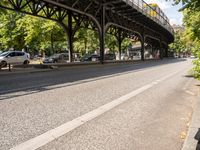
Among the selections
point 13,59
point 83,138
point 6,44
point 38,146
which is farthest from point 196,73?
point 6,44

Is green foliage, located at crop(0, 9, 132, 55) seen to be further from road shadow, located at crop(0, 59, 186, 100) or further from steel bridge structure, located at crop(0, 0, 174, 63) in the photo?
road shadow, located at crop(0, 59, 186, 100)

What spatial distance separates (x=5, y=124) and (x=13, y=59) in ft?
87.4

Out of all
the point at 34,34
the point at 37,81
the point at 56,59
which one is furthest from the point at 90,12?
the point at 37,81

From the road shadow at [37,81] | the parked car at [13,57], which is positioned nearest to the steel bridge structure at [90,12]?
the parked car at [13,57]

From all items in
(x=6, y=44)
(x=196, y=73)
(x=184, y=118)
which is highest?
(x=6, y=44)

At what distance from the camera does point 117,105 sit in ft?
25.2

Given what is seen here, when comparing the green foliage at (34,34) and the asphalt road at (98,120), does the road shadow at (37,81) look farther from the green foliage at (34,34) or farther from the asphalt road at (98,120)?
the green foliage at (34,34)

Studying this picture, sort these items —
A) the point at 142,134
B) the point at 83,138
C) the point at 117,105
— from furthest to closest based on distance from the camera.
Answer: the point at 117,105 → the point at 142,134 → the point at 83,138

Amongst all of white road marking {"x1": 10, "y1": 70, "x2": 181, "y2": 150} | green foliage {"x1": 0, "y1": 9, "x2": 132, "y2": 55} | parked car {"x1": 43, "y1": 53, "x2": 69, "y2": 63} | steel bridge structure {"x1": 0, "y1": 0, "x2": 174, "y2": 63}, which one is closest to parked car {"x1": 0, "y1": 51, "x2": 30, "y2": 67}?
steel bridge structure {"x1": 0, "y1": 0, "x2": 174, "y2": 63}

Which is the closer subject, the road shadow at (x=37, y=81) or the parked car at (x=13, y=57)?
the road shadow at (x=37, y=81)

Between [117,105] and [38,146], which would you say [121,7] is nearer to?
[117,105]

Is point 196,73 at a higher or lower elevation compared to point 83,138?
higher

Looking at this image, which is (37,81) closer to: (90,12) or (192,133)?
(192,133)

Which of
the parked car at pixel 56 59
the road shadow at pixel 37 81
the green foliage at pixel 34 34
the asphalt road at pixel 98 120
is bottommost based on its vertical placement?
the asphalt road at pixel 98 120
